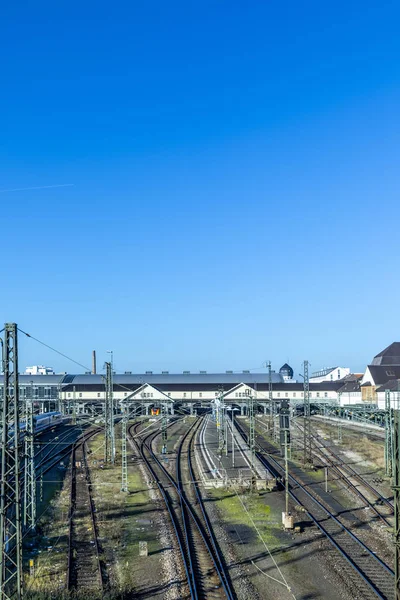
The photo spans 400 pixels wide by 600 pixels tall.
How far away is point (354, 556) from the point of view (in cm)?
2042

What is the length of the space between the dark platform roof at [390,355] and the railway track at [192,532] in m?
63.1

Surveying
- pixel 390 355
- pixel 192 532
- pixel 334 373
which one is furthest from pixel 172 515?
pixel 334 373

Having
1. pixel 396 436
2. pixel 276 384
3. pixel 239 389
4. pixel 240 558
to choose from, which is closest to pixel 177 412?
pixel 239 389

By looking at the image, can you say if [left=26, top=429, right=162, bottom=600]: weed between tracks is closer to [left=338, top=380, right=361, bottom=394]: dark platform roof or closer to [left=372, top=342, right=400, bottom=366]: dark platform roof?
[left=338, top=380, right=361, bottom=394]: dark platform roof

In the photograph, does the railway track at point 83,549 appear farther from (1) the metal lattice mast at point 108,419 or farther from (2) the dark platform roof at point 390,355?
(2) the dark platform roof at point 390,355

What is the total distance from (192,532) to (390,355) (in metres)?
81.5

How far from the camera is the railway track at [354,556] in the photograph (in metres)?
17.6

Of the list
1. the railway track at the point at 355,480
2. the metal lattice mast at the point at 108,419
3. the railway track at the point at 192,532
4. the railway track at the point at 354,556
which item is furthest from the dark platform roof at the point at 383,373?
the railway track at the point at 354,556

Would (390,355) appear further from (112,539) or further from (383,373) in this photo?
(112,539)

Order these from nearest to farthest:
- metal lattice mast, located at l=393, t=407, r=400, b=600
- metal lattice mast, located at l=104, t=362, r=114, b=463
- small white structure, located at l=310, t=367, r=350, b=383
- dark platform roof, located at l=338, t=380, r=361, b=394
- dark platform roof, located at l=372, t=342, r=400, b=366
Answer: metal lattice mast, located at l=393, t=407, r=400, b=600, metal lattice mast, located at l=104, t=362, r=114, b=463, dark platform roof, located at l=338, t=380, r=361, b=394, dark platform roof, located at l=372, t=342, r=400, b=366, small white structure, located at l=310, t=367, r=350, b=383

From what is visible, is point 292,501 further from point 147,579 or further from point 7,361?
point 7,361

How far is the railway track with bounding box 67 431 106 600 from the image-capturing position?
17734 mm

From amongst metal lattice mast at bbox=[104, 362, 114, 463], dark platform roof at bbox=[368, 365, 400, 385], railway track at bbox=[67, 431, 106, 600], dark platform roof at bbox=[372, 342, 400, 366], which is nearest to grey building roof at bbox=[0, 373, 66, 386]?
dark platform roof at bbox=[368, 365, 400, 385]

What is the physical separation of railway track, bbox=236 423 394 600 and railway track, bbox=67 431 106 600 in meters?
7.70
